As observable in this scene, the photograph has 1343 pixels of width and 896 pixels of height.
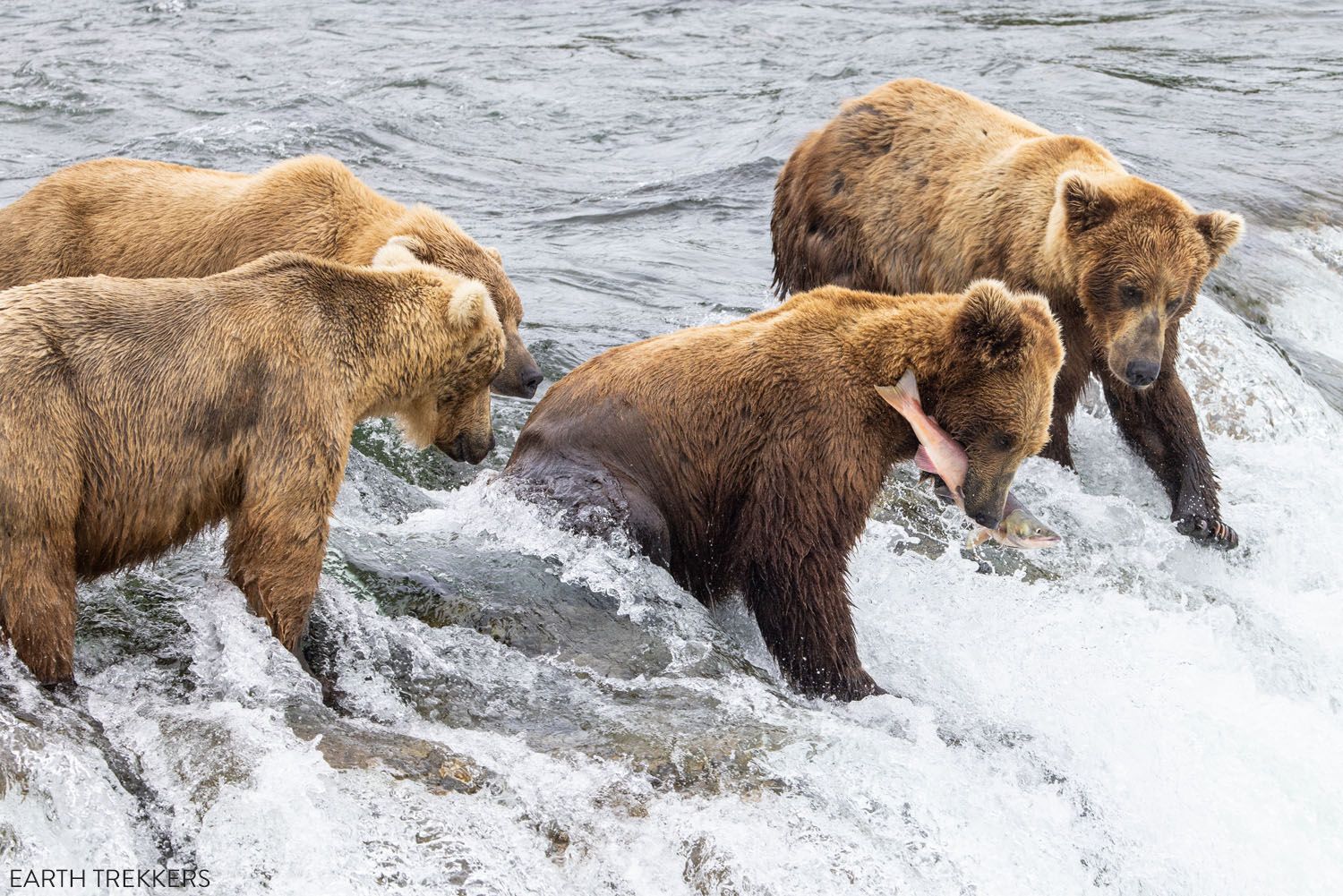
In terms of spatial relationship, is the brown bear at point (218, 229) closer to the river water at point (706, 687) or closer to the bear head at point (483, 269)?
the bear head at point (483, 269)

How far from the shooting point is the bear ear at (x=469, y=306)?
5477 mm

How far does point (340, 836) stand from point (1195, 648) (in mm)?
3883

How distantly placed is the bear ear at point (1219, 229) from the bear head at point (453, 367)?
361 cm

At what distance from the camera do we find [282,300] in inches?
201

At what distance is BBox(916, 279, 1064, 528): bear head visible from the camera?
5.52 meters

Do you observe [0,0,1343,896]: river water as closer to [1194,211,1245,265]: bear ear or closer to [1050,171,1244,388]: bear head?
[1050,171,1244,388]: bear head

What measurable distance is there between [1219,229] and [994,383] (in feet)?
7.95

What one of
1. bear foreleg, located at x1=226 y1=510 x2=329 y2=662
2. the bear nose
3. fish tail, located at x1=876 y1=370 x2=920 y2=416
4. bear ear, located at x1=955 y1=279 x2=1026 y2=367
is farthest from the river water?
bear ear, located at x1=955 y1=279 x2=1026 y2=367

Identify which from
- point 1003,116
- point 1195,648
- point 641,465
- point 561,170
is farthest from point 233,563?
point 561,170

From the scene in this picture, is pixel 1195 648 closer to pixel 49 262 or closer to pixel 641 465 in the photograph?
pixel 641 465

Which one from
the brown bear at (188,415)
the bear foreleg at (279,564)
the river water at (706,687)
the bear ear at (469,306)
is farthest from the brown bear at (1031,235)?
the bear foreleg at (279,564)

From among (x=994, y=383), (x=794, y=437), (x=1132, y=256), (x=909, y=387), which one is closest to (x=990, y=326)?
(x=994, y=383)

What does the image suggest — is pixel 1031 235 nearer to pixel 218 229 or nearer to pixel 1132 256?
pixel 1132 256

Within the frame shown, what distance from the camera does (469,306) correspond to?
5.49m
